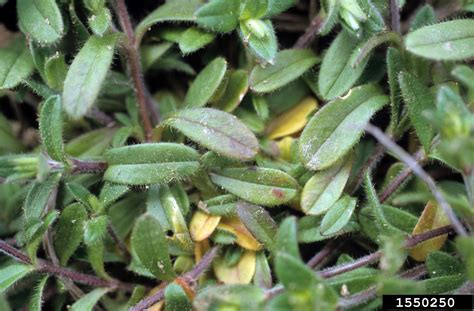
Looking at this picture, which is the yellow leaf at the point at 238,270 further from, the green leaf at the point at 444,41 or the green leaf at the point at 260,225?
the green leaf at the point at 444,41

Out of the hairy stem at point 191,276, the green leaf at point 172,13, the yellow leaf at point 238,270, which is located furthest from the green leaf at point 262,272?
the green leaf at point 172,13

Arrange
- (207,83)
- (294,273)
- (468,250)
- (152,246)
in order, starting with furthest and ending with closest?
(207,83)
(152,246)
(468,250)
(294,273)

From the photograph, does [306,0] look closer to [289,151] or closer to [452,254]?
[289,151]

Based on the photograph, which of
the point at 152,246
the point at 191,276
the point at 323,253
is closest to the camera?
the point at 152,246

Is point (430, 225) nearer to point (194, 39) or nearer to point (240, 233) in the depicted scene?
point (240, 233)

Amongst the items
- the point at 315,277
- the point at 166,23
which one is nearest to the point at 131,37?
the point at 166,23

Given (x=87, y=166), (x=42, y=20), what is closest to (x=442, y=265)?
(x=87, y=166)
